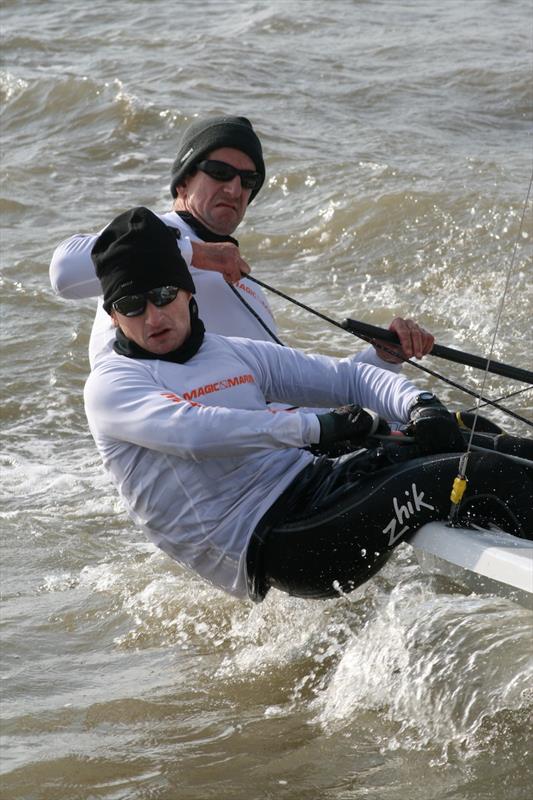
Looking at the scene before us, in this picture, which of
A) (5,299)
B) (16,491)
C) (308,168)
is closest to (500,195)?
(308,168)

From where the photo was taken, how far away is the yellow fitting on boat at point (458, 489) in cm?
402

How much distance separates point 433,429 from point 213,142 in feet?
5.46

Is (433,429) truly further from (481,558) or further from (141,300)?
(141,300)

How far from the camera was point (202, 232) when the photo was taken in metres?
5.18

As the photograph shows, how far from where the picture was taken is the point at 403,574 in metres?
5.38

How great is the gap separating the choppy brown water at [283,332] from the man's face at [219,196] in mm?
1462

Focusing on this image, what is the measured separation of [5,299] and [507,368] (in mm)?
5187

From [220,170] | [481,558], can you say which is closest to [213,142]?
[220,170]

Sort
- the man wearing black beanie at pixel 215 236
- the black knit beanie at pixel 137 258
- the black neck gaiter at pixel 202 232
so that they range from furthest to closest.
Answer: the black neck gaiter at pixel 202 232 → the man wearing black beanie at pixel 215 236 → the black knit beanie at pixel 137 258

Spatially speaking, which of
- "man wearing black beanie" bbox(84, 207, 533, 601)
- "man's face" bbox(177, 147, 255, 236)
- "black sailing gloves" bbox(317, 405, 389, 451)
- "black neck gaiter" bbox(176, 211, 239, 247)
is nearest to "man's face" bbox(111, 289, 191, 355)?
Result: "man wearing black beanie" bbox(84, 207, 533, 601)

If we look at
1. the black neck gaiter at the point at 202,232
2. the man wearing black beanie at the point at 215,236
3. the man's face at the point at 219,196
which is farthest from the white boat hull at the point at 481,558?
the man's face at the point at 219,196

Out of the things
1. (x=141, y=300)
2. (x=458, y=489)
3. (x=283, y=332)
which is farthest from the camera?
(x=283, y=332)

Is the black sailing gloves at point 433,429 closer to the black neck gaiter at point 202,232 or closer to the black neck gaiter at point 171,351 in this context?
the black neck gaiter at point 171,351

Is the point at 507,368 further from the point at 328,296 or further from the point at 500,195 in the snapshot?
the point at 500,195
